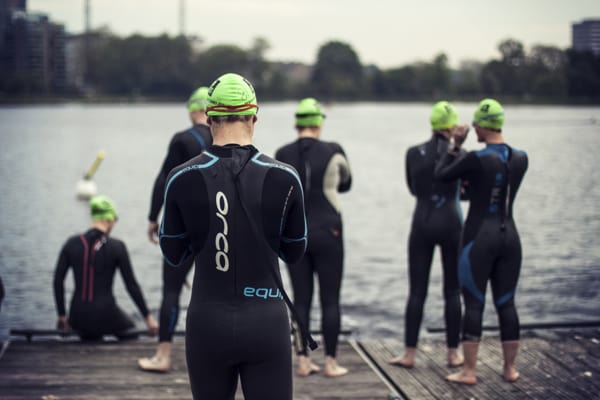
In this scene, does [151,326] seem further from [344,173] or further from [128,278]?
[344,173]

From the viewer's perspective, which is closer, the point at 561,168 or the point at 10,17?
the point at 561,168

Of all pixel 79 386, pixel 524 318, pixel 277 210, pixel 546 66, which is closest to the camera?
pixel 277 210

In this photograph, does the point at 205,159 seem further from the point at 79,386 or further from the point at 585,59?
the point at 585,59

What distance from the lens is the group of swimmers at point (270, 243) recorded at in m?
4.25

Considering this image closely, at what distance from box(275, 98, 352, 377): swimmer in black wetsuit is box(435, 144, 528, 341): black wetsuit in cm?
104

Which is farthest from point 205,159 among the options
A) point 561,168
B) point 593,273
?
point 561,168

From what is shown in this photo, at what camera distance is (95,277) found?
8.87 meters

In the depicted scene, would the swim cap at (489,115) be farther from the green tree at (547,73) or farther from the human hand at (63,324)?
the green tree at (547,73)

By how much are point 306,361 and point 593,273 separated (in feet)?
45.6

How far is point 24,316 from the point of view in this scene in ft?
50.2

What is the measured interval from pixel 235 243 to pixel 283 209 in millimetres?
306

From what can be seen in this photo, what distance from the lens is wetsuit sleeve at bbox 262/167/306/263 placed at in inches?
167

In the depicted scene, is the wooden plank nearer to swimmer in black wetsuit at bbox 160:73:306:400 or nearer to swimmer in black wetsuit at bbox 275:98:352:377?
swimmer in black wetsuit at bbox 275:98:352:377

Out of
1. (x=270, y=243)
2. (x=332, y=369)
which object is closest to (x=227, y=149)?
(x=270, y=243)
